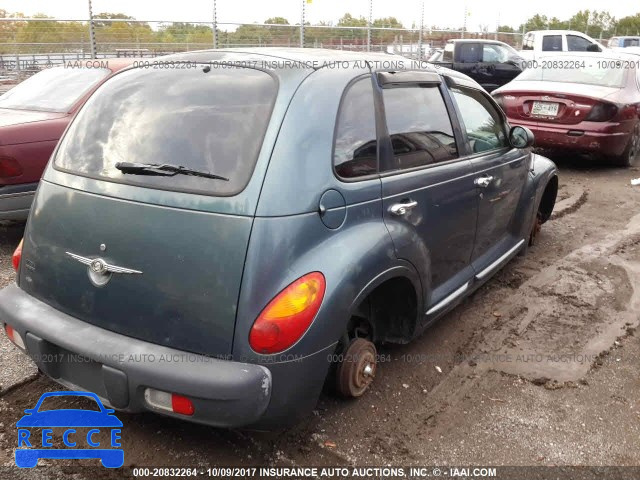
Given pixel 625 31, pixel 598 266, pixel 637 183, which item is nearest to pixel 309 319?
pixel 598 266

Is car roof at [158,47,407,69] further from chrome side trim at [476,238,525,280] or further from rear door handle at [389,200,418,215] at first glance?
chrome side trim at [476,238,525,280]

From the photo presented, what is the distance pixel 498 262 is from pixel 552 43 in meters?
15.6

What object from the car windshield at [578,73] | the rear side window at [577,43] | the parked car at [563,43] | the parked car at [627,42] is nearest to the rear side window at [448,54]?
the parked car at [563,43]

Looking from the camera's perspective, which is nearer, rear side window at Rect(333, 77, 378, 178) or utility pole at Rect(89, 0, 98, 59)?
rear side window at Rect(333, 77, 378, 178)

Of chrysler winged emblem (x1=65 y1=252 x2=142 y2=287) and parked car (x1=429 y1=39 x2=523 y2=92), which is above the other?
parked car (x1=429 y1=39 x2=523 y2=92)

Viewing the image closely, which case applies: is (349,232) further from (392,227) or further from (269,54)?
(269,54)

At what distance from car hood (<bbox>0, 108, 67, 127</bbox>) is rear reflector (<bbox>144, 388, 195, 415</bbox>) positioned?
3.45 m

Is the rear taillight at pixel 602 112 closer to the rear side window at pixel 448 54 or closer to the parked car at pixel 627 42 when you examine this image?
the rear side window at pixel 448 54

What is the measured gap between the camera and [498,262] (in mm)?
4199

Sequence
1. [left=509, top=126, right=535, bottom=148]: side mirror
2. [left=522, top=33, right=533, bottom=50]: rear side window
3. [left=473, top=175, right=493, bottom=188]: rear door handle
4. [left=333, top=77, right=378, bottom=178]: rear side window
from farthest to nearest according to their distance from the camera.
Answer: [left=522, top=33, right=533, bottom=50]: rear side window, [left=509, top=126, right=535, bottom=148]: side mirror, [left=473, top=175, right=493, bottom=188]: rear door handle, [left=333, top=77, right=378, bottom=178]: rear side window

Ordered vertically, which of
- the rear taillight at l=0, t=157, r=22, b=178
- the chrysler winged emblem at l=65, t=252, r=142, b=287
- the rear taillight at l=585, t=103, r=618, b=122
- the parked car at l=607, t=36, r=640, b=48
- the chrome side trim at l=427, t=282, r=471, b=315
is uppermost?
the parked car at l=607, t=36, r=640, b=48

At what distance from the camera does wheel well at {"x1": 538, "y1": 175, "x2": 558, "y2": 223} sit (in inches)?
212

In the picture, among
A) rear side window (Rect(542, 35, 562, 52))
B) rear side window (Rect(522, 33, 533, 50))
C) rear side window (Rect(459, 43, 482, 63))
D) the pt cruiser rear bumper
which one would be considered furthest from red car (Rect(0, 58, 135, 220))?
rear side window (Rect(522, 33, 533, 50))

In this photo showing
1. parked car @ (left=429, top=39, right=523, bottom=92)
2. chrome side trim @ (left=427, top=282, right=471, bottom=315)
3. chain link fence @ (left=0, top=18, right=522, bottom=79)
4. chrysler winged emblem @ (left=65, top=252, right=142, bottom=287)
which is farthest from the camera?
parked car @ (left=429, top=39, right=523, bottom=92)
